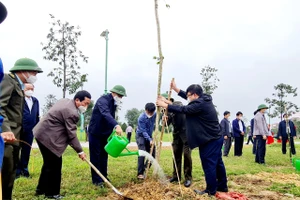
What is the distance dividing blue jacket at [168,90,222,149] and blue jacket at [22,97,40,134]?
324cm

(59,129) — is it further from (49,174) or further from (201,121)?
(201,121)

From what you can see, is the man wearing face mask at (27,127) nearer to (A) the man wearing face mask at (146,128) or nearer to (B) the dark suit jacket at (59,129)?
(B) the dark suit jacket at (59,129)

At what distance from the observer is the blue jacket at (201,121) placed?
523 centimetres

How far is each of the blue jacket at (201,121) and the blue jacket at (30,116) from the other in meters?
3.24

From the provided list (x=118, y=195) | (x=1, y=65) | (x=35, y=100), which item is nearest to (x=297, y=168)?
(x=118, y=195)

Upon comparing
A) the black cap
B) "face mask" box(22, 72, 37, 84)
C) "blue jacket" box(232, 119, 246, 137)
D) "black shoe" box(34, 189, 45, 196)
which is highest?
the black cap

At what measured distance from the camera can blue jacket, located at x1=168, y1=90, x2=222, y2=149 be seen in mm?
5230

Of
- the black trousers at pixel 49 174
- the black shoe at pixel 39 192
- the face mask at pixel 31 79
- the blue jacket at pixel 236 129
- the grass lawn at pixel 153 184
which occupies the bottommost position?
the grass lawn at pixel 153 184

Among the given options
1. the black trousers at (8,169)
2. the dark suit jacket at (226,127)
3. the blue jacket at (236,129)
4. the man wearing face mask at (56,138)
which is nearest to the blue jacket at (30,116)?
the man wearing face mask at (56,138)

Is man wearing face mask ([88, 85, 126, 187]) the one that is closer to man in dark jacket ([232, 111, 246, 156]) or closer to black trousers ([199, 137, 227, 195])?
black trousers ([199, 137, 227, 195])

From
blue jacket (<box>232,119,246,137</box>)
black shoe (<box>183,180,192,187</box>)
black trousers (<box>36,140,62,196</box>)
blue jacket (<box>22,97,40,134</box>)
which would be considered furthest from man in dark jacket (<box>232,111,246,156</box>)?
black trousers (<box>36,140,62,196</box>)

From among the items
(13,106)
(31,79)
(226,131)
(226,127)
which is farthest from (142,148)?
(226,127)

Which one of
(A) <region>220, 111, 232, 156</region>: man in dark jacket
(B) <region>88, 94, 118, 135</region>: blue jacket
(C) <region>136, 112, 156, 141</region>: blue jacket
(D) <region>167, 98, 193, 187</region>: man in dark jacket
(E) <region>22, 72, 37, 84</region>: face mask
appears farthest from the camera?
(A) <region>220, 111, 232, 156</region>: man in dark jacket

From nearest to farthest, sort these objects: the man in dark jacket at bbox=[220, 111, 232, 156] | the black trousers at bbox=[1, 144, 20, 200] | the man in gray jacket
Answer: the black trousers at bbox=[1, 144, 20, 200] < the man in gray jacket < the man in dark jacket at bbox=[220, 111, 232, 156]
